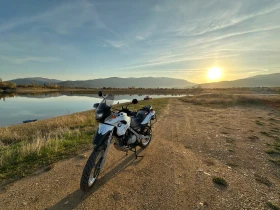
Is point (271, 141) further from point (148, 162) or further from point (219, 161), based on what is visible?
point (148, 162)

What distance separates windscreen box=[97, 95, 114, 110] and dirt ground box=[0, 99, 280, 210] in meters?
1.92

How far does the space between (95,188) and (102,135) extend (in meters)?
1.32

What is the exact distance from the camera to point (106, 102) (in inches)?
172

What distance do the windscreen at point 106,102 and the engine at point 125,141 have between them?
1011mm

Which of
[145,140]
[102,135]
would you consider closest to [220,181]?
[145,140]

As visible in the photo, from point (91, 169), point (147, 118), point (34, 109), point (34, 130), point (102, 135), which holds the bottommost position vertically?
point (34, 109)

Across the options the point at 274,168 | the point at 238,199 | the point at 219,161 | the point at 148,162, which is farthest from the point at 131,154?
the point at 274,168

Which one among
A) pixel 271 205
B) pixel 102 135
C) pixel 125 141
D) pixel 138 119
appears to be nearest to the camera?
pixel 271 205

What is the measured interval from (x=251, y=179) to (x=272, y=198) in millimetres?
755

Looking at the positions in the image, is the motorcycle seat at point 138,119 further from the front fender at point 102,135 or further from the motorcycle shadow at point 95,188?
the front fender at point 102,135

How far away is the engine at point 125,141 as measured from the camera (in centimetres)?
483

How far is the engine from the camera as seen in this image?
4828 millimetres

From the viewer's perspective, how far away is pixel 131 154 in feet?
19.4

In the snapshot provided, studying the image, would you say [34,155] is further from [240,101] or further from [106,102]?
[240,101]
